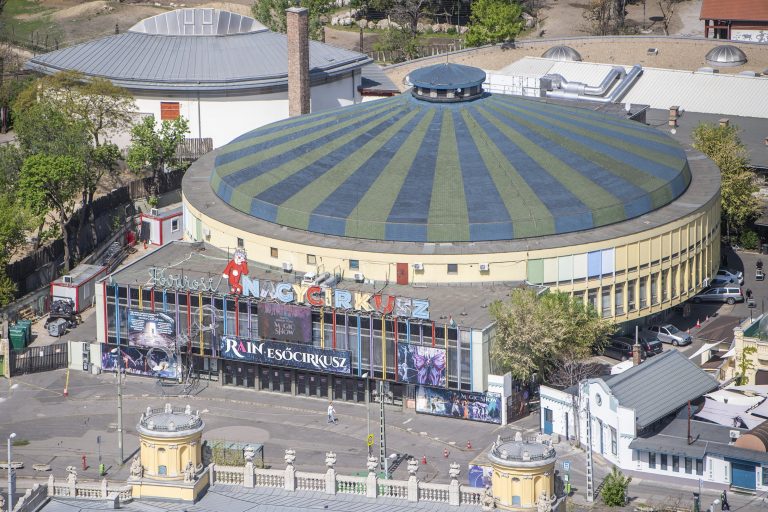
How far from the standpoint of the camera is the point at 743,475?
139000 mm

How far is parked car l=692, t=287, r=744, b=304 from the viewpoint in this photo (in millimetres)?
178625

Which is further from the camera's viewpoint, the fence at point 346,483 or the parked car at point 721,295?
the parked car at point 721,295

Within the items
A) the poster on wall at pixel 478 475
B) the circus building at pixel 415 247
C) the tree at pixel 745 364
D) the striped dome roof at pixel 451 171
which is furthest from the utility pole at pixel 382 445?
the tree at pixel 745 364

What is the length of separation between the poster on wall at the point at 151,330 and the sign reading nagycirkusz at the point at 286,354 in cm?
493


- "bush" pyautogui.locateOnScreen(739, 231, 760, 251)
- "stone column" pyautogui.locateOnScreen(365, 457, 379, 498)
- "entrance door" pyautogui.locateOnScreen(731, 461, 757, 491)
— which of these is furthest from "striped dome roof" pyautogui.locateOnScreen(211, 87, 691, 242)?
"stone column" pyautogui.locateOnScreen(365, 457, 379, 498)

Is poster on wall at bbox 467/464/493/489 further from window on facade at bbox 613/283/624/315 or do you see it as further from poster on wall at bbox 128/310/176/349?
poster on wall at bbox 128/310/176/349

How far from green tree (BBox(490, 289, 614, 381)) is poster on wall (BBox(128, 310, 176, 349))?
2764 centimetres

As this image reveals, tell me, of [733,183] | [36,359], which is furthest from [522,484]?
[733,183]

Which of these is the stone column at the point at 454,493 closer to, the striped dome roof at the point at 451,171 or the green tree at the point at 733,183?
the striped dome roof at the point at 451,171

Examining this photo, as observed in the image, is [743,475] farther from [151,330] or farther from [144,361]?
[144,361]

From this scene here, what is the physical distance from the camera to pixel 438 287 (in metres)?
163

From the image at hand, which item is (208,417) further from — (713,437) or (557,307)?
(713,437)

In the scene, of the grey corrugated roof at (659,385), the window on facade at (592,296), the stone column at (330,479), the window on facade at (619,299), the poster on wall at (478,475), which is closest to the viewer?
the stone column at (330,479)

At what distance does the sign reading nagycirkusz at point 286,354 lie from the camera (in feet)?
515
